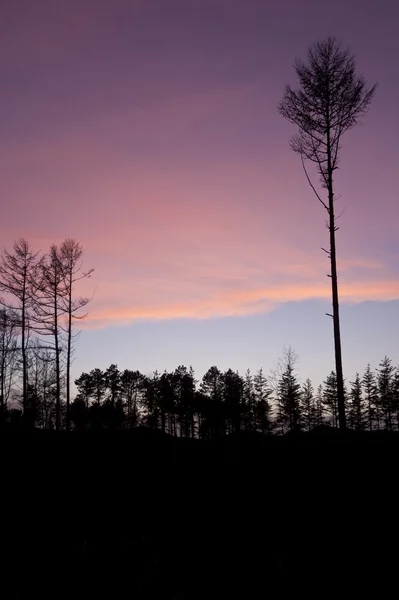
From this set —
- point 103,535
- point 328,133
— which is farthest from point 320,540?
point 328,133

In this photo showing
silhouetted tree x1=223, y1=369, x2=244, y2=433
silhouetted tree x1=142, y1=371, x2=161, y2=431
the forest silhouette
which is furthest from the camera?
silhouetted tree x1=142, y1=371, x2=161, y2=431

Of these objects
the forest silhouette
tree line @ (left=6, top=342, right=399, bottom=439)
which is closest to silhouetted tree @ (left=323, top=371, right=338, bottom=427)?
tree line @ (left=6, top=342, right=399, bottom=439)

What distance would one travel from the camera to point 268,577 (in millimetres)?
6316

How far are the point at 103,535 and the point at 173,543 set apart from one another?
1316 millimetres

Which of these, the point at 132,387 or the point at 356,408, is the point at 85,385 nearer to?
the point at 132,387

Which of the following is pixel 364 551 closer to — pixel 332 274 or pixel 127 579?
pixel 127 579

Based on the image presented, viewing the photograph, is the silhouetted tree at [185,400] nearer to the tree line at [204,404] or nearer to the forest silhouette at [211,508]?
the tree line at [204,404]

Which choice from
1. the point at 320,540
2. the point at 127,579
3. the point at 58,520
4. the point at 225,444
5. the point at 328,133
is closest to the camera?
the point at 127,579

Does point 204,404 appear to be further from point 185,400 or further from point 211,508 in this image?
point 211,508

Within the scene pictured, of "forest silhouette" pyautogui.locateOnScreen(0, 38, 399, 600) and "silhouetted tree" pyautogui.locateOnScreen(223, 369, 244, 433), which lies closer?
"forest silhouette" pyautogui.locateOnScreen(0, 38, 399, 600)

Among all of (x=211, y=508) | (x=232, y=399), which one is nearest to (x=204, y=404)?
(x=232, y=399)

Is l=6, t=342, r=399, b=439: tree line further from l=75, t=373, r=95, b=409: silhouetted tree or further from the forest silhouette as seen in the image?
the forest silhouette

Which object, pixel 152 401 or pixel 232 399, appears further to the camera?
pixel 152 401

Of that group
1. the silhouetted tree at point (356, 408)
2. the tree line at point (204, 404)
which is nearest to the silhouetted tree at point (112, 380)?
the tree line at point (204, 404)
